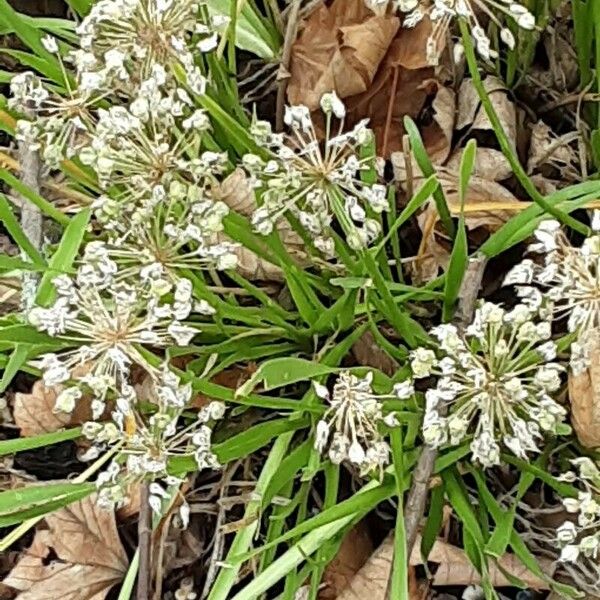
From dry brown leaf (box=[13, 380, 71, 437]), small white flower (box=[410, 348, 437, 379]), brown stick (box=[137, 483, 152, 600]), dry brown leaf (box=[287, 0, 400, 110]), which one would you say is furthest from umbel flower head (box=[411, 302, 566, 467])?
dry brown leaf (box=[13, 380, 71, 437])

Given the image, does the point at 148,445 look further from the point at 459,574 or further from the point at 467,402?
the point at 459,574

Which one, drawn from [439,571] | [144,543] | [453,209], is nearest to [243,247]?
[453,209]

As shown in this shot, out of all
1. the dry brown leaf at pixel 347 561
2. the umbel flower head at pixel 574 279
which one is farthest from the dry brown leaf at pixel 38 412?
the umbel flower head at pixel 574 279

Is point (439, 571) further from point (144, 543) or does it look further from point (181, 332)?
point (181, 332)

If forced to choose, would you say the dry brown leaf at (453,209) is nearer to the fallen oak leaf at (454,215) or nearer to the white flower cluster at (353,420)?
the fallen oak leaf at (454,215)

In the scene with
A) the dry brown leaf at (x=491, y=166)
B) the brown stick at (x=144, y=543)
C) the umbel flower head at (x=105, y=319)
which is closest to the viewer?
the umbel flower head at (x=105, y=319)

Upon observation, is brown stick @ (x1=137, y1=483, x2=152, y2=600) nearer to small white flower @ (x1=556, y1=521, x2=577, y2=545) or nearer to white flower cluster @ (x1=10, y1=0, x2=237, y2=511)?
white flower cluster @ (x1=10, y1=0, x2=237, y2=511)

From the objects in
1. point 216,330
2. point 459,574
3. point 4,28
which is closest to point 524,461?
point 459,574
